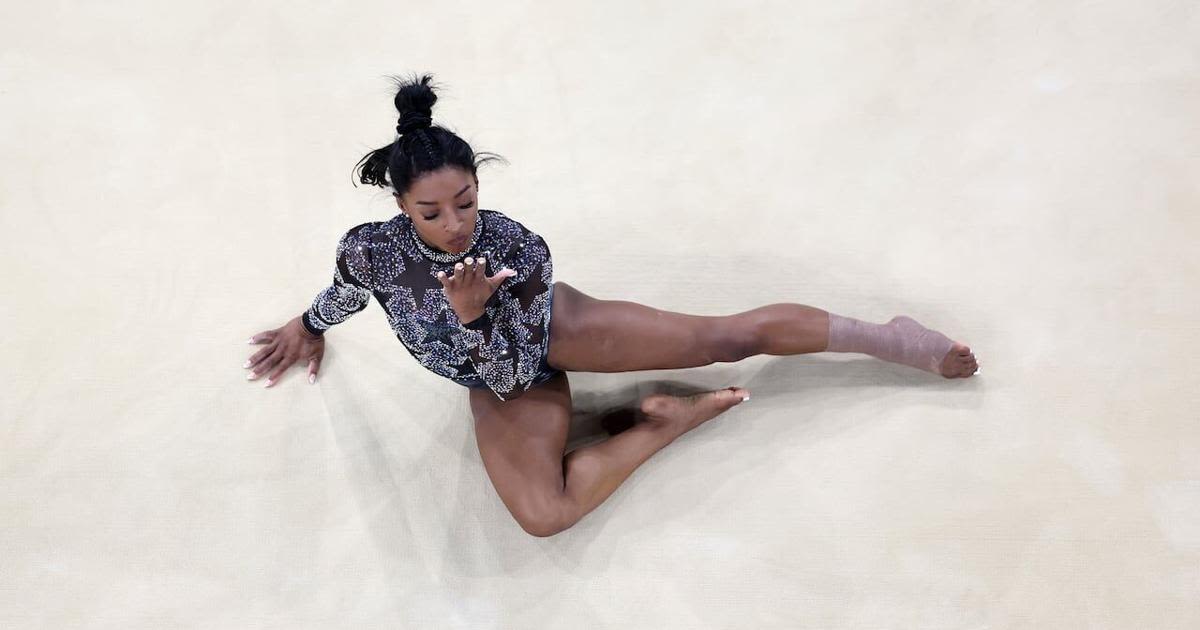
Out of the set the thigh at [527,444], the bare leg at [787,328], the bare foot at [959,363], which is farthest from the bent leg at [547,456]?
the bare foot at [959,363]

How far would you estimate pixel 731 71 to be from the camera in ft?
8.12

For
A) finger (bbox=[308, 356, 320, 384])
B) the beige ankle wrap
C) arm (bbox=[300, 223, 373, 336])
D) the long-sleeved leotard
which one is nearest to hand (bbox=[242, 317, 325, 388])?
finger (bbox=[308, 356, 320, 384])

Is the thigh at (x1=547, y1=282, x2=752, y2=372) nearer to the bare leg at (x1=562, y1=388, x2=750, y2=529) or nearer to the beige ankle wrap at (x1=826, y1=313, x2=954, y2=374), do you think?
the bare leg at (x1=562, y1=388, x2=750, y2=529)

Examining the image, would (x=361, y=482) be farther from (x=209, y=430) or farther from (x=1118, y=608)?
(x=1118, y=608)

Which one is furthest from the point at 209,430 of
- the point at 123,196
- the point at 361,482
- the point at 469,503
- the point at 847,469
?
the point at 847,469

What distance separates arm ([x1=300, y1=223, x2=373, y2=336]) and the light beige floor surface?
9.6 inches

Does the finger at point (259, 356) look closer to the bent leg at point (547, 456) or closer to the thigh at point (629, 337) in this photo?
the bent leg at point (547, 456)

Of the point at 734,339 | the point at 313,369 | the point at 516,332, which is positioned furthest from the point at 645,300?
the point at 313,369

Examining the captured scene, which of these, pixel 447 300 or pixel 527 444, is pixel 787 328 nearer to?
pixel 527 444

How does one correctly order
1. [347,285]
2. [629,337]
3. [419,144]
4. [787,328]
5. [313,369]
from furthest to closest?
[313,369], [787,328], [629,337], [347,285], [419,144]

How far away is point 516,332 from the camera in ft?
5.39

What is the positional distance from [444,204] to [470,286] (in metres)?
0.13

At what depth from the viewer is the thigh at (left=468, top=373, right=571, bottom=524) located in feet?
5.73

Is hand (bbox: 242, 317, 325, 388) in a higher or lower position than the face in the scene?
lower
